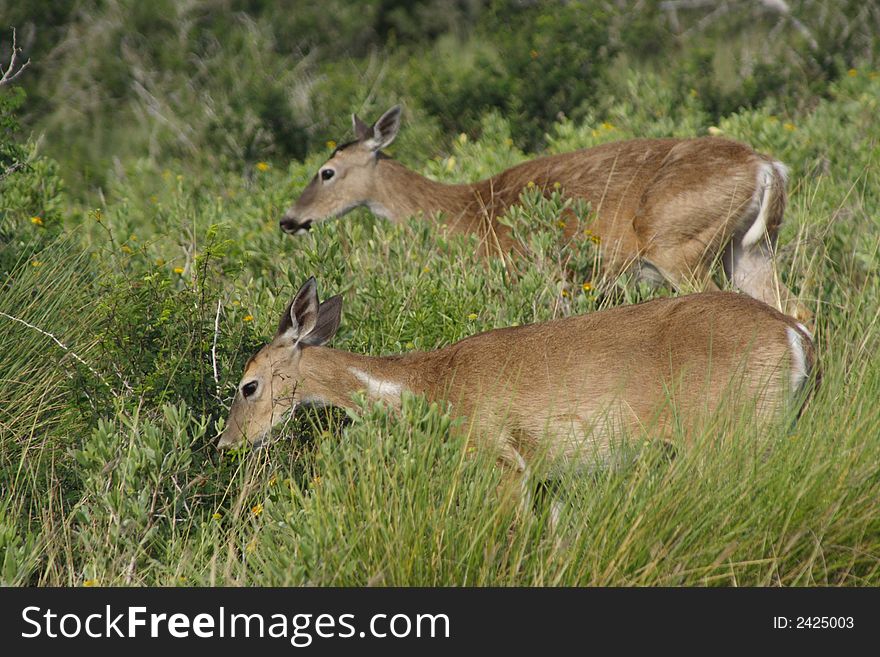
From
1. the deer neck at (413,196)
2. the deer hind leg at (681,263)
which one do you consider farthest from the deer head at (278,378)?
the deer neck at (413,196)

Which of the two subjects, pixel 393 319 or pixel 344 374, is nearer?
pixel 344 374

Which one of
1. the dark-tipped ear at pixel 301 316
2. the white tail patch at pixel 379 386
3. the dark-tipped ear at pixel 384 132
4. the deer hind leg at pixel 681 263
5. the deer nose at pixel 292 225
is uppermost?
the dark-tipped ear at pixel 301 316

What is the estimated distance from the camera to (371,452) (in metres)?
4.55

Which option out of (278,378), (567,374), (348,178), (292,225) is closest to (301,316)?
(278,378)

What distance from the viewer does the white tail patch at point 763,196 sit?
7711 mm

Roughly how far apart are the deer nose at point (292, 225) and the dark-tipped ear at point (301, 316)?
326 cm

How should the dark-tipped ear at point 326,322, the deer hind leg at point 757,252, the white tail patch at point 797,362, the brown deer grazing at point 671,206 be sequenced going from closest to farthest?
1. the white tail patch at point 797,362
2. the dark-tipped ear at point 326,322
3. the deer hind leg at point 757,252
4. the brown deer grazing at point 671,206

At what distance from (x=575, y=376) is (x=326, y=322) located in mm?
1284

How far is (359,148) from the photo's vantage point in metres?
9.52

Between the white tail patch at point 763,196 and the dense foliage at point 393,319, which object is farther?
the white tail patch at point 763,196

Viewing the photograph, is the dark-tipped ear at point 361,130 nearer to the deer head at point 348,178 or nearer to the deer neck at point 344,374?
the deer head at point 348,178

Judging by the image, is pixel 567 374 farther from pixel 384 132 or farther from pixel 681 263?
pixel 384 132

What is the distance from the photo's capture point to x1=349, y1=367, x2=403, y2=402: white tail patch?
19.1 ft
